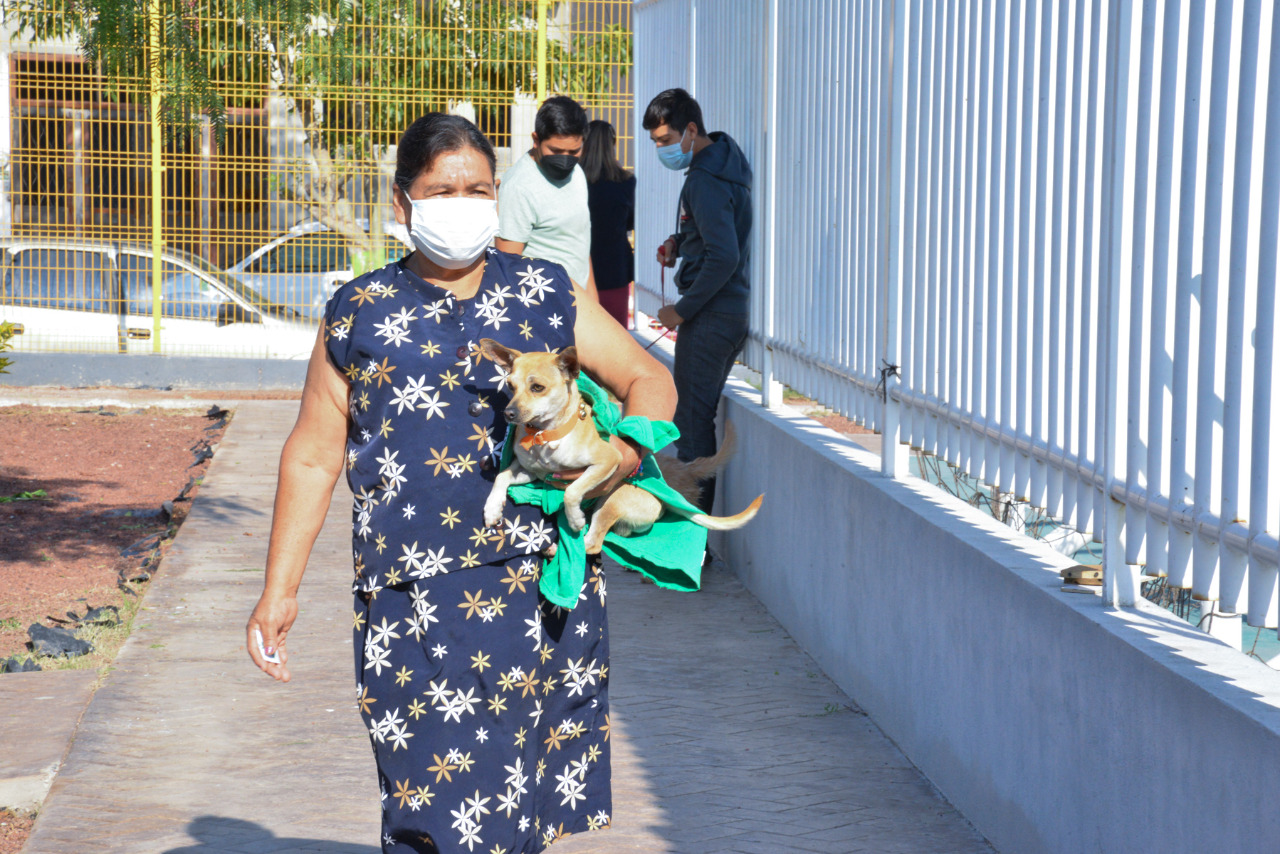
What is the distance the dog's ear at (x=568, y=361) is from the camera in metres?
2.66

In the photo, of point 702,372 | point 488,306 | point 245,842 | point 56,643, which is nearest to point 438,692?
point 488,306

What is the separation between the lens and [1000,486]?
4.09 meters

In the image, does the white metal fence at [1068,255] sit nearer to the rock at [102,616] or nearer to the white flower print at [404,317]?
the white flower print at [404,317]

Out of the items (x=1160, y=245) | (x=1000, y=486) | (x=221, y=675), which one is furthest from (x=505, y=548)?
(x=221, y=675)

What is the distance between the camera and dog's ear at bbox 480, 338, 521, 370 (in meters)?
2.66

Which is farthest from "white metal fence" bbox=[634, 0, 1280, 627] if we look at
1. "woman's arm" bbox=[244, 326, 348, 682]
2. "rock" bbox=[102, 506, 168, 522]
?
"rock" bbox=[102, 506, 168, 522]

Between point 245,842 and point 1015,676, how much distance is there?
2311 mm

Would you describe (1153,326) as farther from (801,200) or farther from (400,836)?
(801,200)

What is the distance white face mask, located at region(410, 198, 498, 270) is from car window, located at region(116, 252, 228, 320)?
1242 cm

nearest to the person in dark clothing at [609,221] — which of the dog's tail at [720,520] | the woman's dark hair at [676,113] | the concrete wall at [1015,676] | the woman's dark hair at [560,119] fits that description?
the woman's dark hair at [676,113]

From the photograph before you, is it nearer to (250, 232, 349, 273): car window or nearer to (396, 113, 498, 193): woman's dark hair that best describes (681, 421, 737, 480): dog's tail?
(396, 113, 498, 193): woman's dark hair

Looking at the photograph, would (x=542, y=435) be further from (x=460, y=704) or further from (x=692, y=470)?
(x=692, y=470)

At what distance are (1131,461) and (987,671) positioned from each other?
92 cm

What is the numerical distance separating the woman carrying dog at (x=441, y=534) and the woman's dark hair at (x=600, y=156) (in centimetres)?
545
